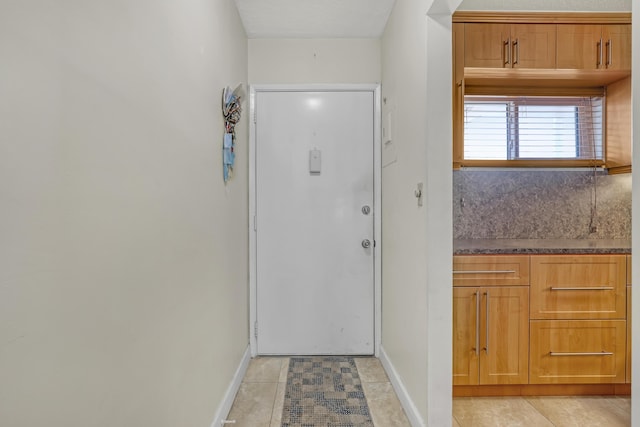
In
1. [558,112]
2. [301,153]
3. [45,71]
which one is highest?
[558,112]

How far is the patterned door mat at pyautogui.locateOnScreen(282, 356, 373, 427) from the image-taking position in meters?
1.97

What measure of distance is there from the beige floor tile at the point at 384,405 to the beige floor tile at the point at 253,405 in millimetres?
576

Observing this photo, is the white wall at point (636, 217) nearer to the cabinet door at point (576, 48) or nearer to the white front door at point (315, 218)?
the cabinet door at point (576, 48)

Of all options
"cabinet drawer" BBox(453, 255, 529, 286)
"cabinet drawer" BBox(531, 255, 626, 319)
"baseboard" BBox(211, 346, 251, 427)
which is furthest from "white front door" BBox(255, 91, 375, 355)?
"cabinet drawer" BBox(531, 255, 626, 319)

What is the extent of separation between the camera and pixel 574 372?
7.04ft

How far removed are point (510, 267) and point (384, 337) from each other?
105 cm

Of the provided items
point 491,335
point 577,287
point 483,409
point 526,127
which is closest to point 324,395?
point 483,409

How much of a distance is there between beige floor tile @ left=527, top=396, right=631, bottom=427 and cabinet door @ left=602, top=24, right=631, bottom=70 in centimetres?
201

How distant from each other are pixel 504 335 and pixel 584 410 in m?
0.59

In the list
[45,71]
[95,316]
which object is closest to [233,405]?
[95,316]

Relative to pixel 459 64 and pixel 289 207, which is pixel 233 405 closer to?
pixel 289 207

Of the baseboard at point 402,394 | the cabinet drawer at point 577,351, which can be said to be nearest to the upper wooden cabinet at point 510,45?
the cabinet drawer at point 577,351

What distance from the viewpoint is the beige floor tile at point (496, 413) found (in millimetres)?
1964

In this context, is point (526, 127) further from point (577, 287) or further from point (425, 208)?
point (425, 208)
